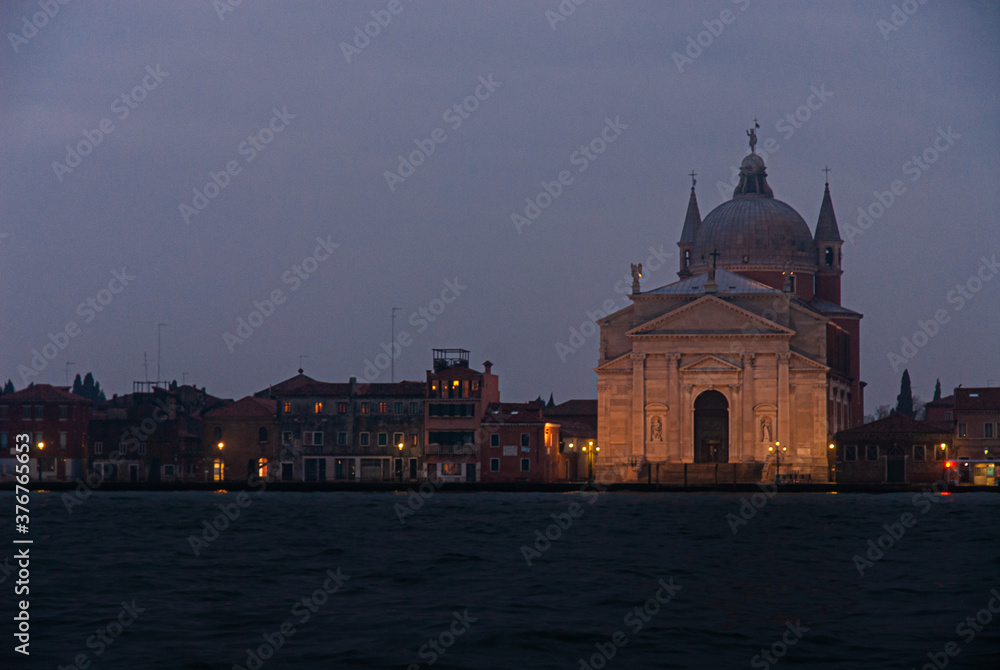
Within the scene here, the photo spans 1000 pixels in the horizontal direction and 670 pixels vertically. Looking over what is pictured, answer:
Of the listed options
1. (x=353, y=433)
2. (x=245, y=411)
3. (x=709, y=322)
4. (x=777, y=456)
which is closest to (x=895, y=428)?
(x=777, y=456)

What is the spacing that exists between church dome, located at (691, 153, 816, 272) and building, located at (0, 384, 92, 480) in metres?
42.3

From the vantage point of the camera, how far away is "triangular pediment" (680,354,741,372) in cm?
8662

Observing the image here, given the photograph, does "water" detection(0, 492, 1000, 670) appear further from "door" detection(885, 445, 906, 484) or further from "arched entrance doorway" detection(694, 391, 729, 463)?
"arched entrance doorway" detection(694, 391, 729, 463)

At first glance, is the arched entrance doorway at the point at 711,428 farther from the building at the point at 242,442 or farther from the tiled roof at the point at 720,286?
the building at the point at 242,442

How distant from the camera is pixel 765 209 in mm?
104375

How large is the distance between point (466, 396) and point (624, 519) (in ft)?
126

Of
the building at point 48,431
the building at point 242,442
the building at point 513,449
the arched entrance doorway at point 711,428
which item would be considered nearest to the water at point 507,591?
the building at point 513,449

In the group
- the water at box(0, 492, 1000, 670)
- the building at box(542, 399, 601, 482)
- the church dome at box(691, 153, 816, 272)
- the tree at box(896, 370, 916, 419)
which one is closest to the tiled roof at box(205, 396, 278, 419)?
the building at box(542, 399, 601, 482)

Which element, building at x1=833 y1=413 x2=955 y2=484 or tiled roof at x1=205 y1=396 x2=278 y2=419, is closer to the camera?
building at x1=833 y1=413 x2=955 y2=484

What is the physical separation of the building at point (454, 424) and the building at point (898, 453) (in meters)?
20.6

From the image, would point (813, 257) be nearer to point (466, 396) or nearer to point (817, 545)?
point (466, 396)

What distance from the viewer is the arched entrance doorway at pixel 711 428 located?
292ft

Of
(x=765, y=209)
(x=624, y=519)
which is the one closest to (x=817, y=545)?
(x=624, y=519)

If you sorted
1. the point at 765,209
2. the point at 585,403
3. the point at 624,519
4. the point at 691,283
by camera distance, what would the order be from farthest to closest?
the point at 585,403
the point at 765,209
the point at 691,283
the point at 624,519
